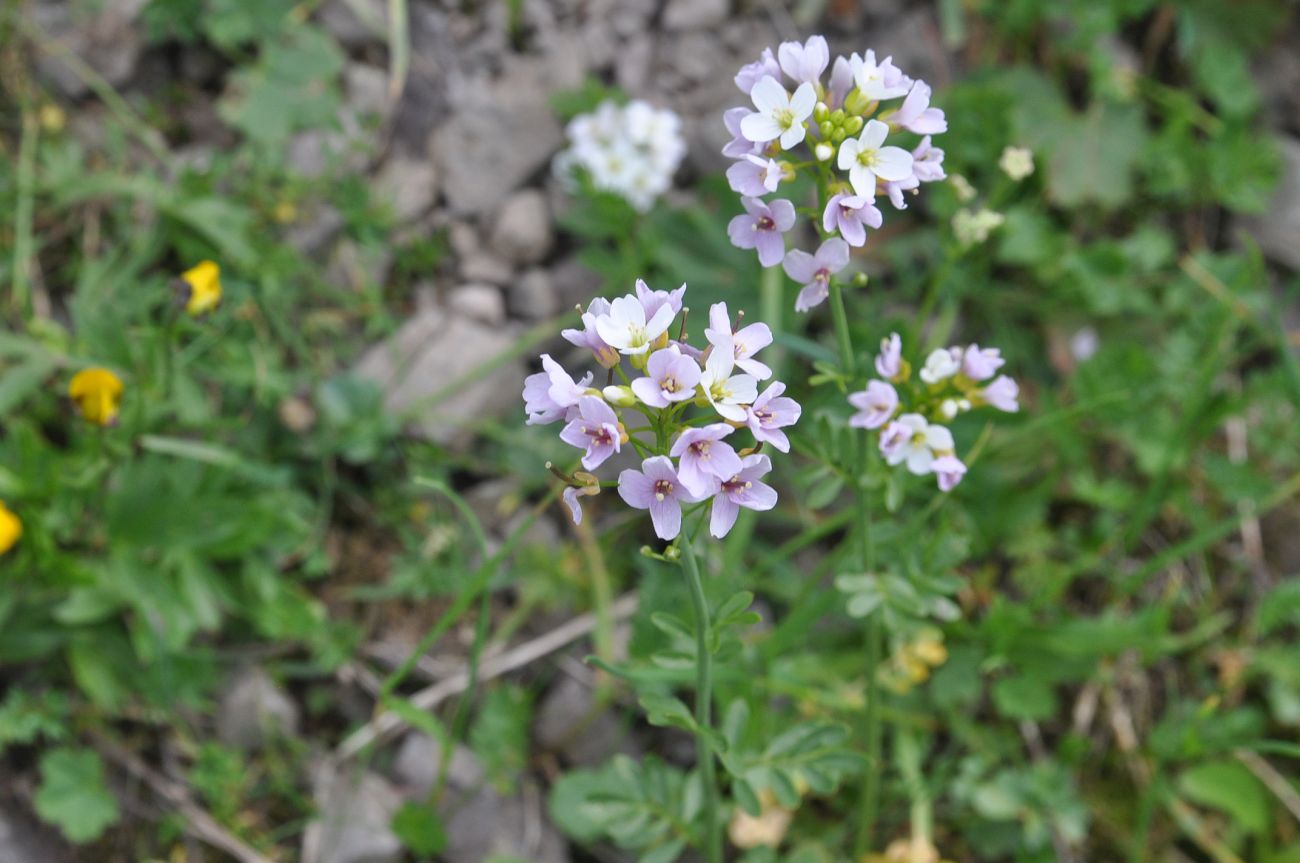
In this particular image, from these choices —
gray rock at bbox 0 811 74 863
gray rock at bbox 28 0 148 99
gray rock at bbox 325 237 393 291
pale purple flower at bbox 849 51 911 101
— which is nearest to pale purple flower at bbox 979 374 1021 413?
pale purple flower at bbox 849 51 911 101

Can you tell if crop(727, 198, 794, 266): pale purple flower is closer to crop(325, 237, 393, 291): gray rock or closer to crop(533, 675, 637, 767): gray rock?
crop(533, 675, 637, 767): gray rock

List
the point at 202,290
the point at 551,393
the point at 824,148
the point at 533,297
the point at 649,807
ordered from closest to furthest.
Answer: the point at 551,393, the point at 824,148, the point at 649,807, the point at 202,290, the point at 533,297

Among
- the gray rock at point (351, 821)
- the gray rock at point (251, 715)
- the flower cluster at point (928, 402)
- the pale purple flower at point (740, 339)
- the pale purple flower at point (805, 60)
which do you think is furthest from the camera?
the gray rock at point (251, 715)

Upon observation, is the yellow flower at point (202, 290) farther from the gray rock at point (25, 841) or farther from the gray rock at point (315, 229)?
the gray rock at point (25, 841)

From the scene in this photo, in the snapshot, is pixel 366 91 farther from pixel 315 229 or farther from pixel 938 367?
pixel 938 367

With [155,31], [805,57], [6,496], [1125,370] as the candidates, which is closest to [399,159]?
[155,31]


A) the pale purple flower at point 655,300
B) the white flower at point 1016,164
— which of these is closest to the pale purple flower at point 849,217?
the pale purple flower at point 655,300

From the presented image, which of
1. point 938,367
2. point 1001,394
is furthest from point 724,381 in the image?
point 1001,394
